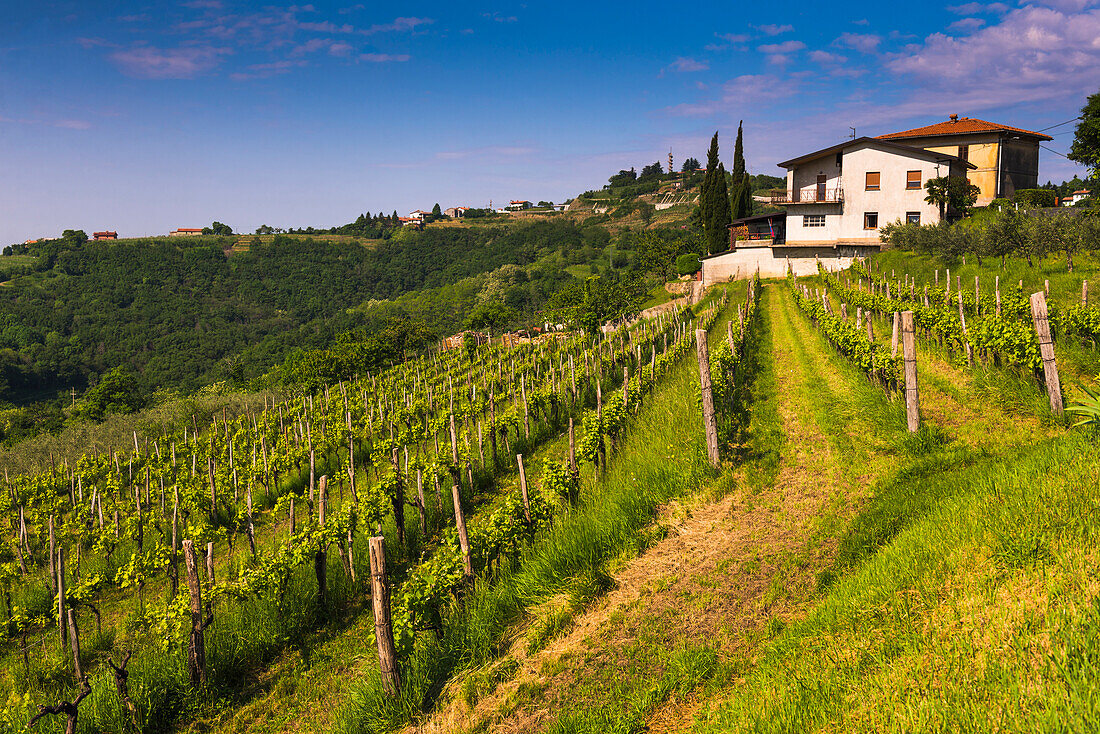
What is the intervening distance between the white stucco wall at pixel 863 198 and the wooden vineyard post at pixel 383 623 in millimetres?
46405

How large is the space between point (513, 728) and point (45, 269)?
191665 millimetres

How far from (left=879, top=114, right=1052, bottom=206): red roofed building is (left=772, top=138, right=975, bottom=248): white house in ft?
11.1

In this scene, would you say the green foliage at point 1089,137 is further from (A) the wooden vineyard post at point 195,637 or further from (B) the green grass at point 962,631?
(A) the wooden vineyard post at point 195,637

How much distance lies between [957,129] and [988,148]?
9.63ft

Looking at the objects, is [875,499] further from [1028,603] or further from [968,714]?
[968,714]

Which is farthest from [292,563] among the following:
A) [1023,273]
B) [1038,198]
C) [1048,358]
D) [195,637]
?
[1038,198]

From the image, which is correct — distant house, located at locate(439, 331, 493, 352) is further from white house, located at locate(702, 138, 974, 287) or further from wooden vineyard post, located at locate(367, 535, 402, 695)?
wooden vineyard post, located at locate(367, 535, 402, 695)

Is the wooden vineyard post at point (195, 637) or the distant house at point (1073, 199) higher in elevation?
the distant house at point (1073, 199)

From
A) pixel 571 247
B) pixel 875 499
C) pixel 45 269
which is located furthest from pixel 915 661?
pixel 45 269

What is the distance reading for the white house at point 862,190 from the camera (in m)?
43.0

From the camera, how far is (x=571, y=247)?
144750mm

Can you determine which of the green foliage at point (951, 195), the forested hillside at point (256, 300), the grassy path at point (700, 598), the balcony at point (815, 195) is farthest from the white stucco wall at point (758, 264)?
the grassy path at point (700, 598)

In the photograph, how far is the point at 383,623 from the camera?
242 inches

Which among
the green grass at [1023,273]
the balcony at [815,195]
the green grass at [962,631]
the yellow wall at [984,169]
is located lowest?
the green grass at [962,631]
